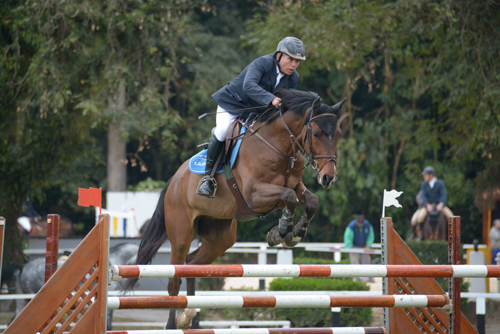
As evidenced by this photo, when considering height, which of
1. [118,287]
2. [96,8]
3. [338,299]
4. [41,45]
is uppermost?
[96,8]

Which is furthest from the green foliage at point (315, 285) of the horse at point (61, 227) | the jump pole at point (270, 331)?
the horse at point (61, 227)

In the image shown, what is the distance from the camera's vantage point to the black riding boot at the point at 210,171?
16.0ft

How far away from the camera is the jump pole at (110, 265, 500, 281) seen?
329 cm

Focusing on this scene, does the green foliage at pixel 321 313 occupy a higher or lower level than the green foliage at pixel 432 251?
lower

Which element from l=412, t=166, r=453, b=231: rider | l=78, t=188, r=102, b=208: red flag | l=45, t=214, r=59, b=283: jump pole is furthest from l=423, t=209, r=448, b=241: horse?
l=45, t=214, r=59, b=283: jump pole

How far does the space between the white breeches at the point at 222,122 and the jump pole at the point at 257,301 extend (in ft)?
6.11

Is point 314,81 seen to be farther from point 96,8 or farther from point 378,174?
point 96,8

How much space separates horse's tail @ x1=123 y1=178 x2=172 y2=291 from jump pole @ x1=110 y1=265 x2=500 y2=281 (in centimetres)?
239

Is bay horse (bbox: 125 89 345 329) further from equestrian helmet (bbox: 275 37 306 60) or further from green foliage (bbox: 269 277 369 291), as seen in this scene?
green foliage (bbox: 269 277 369 291)

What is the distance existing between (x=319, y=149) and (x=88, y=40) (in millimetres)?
5350

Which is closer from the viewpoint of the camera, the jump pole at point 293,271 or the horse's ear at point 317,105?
the jump pole at point 293,271

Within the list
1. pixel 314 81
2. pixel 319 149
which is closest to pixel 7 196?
pixel 319 149

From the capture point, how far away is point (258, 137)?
4.85 meters

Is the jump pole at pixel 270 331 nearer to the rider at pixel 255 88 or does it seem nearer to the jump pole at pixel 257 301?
the jump pole at pixel 257 301
